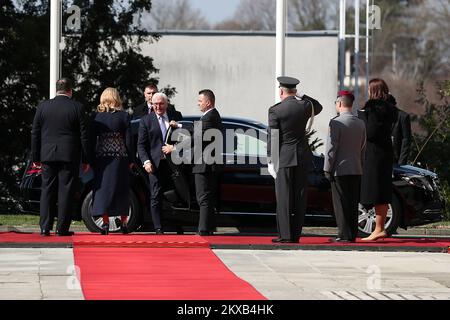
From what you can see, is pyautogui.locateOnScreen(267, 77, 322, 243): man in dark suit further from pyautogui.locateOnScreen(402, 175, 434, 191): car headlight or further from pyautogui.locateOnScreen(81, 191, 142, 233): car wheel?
pyautogui.locateOnScreen(402, 175, 434, 191): car headlight

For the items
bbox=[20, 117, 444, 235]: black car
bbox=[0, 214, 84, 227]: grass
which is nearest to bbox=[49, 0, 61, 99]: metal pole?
bbox=[0, 214, 84, 227]: grass

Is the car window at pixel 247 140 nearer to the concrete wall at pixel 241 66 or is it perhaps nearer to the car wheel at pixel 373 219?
the car wheel at pixel 373 219

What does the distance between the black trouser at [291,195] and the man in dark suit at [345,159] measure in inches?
17.1

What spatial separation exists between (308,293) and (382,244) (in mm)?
4633

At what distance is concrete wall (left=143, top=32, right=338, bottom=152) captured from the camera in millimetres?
40594

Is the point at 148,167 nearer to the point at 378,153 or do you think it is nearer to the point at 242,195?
the point at 242,195

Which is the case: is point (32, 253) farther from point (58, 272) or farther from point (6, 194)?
point (6, 194)

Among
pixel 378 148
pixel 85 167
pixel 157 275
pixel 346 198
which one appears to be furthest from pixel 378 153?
pixel 157 275

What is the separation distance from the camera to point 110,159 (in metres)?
15.9

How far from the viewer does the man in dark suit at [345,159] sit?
15602 millimetres

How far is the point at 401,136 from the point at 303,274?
378 centimetres

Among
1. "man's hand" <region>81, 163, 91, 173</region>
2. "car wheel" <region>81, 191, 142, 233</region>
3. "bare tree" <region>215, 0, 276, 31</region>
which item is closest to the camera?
"man's hand" <region>81, 163, 91, 173</region>

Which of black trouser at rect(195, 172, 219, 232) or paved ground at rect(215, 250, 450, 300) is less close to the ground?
black trouser at rect(195, 172, 219, 232)
